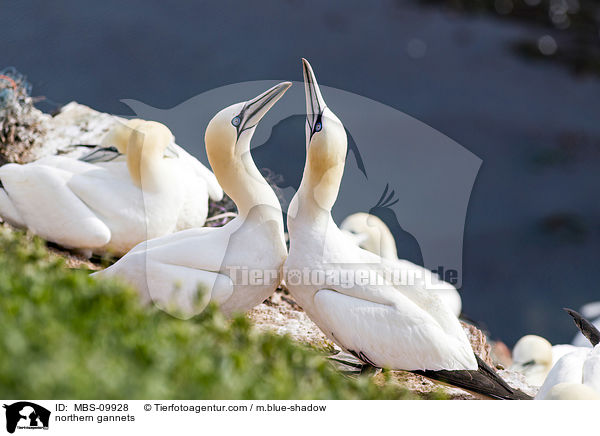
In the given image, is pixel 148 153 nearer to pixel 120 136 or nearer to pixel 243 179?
pixel 120 136

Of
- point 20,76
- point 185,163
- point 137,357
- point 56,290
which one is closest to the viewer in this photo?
point 137,357

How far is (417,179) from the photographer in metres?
3.20

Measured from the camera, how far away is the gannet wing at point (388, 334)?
2246 mm

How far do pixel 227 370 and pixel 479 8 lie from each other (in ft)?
19.8

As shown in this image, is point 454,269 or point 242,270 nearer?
point 242,270

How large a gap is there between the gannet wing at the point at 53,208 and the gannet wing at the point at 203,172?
62cm

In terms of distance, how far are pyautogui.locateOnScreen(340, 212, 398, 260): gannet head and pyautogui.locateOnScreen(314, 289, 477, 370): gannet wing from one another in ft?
3.19

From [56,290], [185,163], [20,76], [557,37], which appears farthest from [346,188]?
[557,37]

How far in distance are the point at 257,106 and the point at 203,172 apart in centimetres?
135

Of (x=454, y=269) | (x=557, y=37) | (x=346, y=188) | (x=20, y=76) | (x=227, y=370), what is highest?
(x=557, y=37)

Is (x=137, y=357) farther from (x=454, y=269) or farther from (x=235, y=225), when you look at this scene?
(x=454, y=269)

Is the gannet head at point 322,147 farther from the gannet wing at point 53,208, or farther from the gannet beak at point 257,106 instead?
the gannet wing at point 53,208
